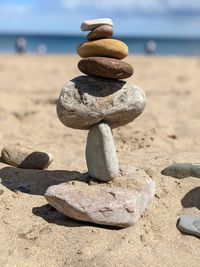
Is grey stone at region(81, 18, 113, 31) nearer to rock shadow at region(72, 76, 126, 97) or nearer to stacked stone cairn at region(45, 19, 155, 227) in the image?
stacked stone cairn at region(45, 19, 155, 227)

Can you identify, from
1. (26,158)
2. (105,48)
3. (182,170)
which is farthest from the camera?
(26,158)

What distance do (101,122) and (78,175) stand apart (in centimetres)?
84

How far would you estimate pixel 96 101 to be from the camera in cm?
412

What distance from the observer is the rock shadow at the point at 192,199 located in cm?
442

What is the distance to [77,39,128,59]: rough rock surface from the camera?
4105mm

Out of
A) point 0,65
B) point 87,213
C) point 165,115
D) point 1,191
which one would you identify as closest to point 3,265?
point 87,213

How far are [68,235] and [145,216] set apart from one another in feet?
2.37

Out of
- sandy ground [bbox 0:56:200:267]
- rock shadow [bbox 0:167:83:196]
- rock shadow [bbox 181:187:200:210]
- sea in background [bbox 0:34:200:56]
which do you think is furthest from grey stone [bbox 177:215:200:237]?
sea in background [bbox 0:34:200:56]

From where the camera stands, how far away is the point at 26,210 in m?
4.27

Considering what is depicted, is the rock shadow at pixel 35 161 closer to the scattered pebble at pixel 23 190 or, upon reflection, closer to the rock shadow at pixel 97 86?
the scattered pebble at pixel 23 190

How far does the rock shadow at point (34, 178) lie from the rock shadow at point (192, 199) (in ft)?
3.28

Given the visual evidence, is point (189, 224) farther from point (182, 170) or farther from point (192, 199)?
point (182, 170)

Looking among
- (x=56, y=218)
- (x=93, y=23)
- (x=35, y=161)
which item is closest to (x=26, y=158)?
(x=35, y=161)

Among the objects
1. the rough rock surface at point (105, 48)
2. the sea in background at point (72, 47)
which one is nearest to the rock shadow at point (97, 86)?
the rough rock surface at point (105, 48)
